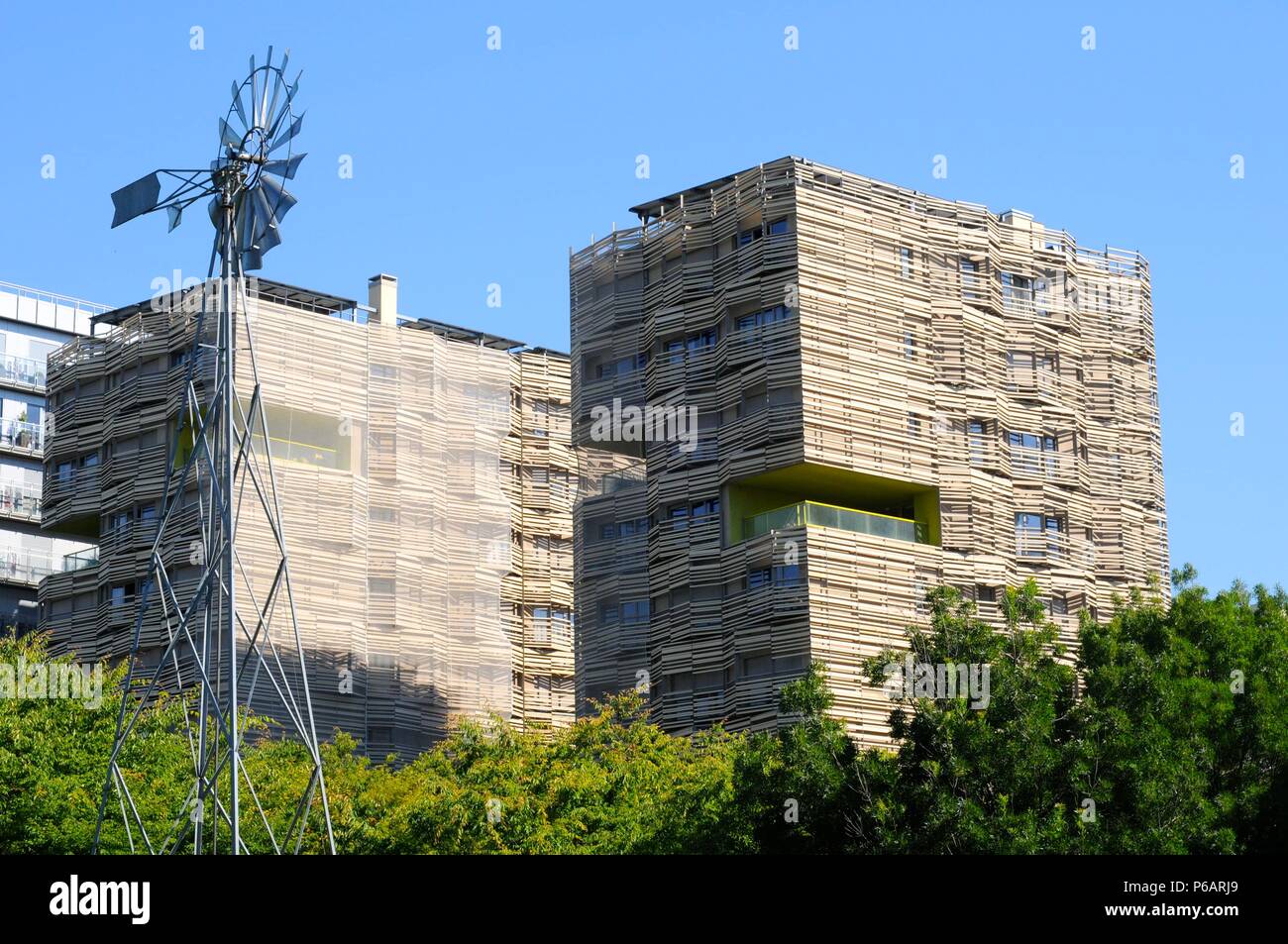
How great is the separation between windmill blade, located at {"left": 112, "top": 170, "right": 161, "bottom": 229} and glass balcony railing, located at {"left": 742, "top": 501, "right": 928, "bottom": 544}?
104 feet

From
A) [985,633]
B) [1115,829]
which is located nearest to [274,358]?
[985,633]

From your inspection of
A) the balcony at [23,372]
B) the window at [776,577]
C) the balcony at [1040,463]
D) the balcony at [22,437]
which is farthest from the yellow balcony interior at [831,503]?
the balcony at [23,372]

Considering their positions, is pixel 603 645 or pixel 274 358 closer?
pixel 603 645

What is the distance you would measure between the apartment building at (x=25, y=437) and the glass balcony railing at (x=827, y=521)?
44874mm

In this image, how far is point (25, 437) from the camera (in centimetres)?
10275

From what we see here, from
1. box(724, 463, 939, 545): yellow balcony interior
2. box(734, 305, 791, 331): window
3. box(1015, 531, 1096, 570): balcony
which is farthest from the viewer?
box(1015, 531, 1096, 570): balcony

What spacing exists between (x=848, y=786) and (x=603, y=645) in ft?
90.8

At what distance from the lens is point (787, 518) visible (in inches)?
2608

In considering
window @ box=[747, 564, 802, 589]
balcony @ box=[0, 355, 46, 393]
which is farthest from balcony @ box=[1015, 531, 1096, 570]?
balcony @ box=[0, 355, 46, 393]

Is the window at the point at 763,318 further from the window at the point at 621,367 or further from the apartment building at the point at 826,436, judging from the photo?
the window at the point at 621,367

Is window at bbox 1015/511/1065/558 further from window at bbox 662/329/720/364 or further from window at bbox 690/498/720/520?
window at bbox 662/329/720/364

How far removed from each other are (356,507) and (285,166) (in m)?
42.9

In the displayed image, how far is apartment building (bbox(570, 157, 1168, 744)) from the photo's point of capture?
218 feet
